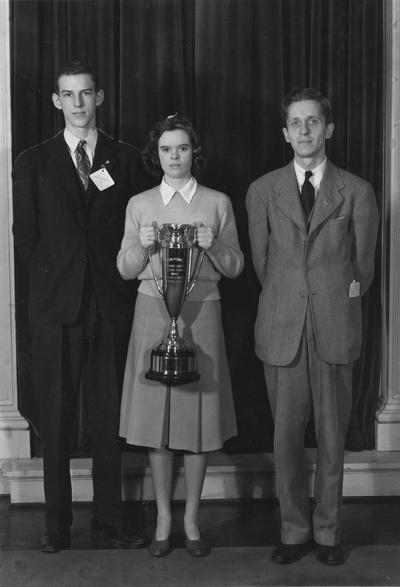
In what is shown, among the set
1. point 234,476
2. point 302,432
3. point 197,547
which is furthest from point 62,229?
point 234,476

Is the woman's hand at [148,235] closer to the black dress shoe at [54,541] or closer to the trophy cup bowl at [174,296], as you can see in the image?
the trophy cup bowl at [174,296]

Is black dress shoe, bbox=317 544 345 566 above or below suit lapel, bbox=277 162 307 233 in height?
below

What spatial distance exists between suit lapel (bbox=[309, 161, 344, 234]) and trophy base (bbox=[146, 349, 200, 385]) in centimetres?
63

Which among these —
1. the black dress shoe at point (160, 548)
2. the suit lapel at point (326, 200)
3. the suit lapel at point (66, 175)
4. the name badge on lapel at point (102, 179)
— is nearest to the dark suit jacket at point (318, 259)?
the suit lapel at point (326, 200)

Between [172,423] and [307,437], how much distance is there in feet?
3.50

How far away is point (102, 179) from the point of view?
322 cm

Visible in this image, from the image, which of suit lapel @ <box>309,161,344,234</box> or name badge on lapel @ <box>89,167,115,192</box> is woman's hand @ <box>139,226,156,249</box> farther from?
suit lapel @ <box>309,161,344,234</box>

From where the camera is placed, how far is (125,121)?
3744 mm

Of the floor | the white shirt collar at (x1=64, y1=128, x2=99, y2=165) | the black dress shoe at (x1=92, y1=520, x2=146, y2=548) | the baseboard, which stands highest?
the white shirt collar at (x1=64, y1=128, x2=99, y2=165)

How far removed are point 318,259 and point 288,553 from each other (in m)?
1.08

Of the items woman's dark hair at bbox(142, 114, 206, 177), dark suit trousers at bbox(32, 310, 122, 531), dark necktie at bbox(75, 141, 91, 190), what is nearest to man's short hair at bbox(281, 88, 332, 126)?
woman's dark hair at bbox(142, 114, 206, 177)

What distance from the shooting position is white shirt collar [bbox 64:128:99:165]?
10.6ft

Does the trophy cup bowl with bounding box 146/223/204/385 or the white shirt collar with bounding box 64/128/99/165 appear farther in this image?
the white shirt collar with bounding box 64/128/99/165

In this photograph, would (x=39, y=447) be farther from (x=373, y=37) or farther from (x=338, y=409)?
(x=373, y=37)
